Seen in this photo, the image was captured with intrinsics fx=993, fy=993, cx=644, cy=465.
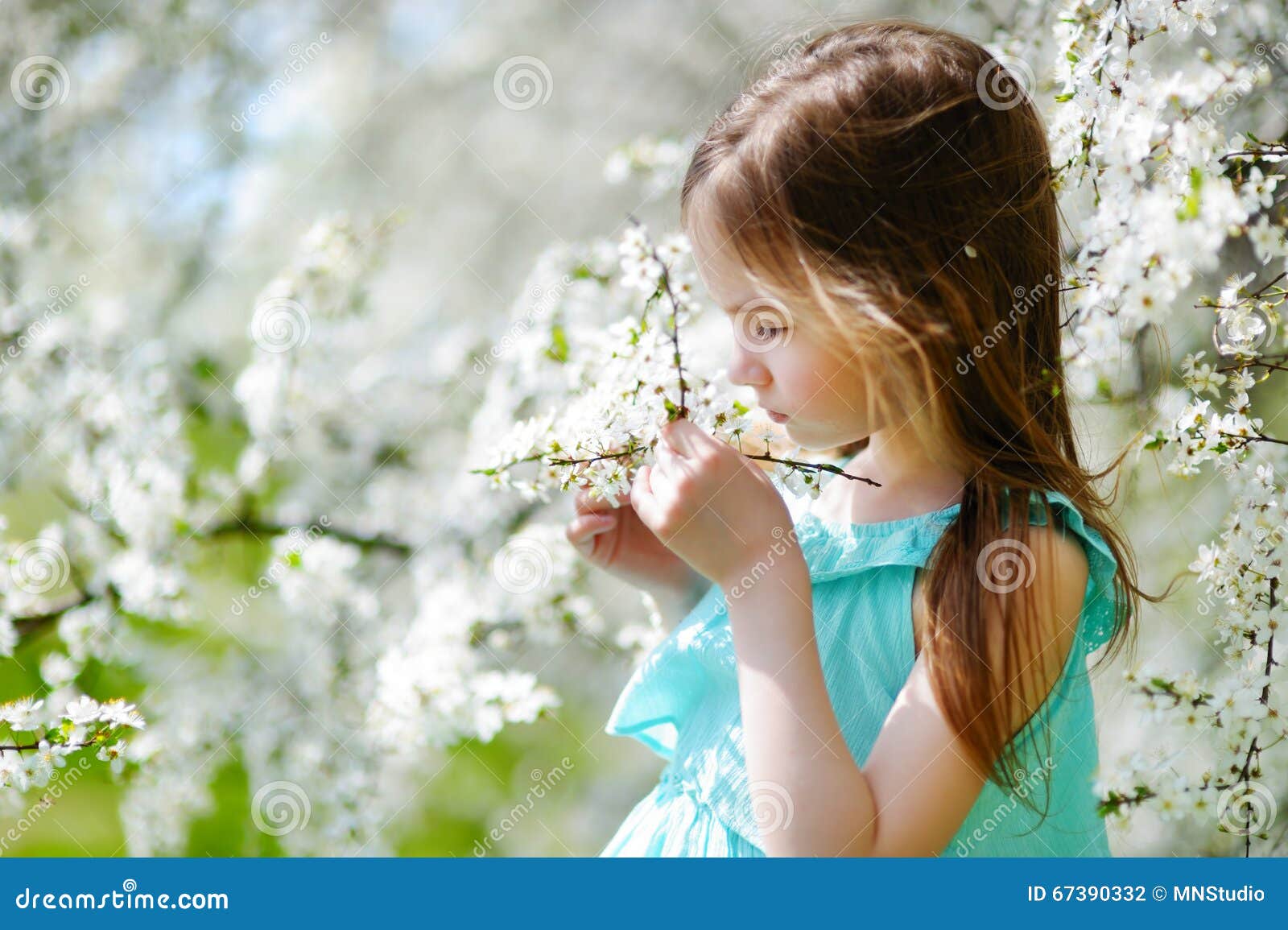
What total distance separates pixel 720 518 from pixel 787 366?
0.16m

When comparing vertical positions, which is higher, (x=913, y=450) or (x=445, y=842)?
(x=913, y=450)

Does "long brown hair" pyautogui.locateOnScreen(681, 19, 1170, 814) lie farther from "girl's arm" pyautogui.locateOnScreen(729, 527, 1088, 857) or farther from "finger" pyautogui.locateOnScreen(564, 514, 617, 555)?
"finger" pyautogui.locateOnScreen(564, 514, 617, 555)

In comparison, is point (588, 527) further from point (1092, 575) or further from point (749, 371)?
point (1092, 575)

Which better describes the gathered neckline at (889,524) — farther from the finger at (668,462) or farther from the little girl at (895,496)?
the finger at (668,462)

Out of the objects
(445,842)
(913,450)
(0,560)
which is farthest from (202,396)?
(913,450)

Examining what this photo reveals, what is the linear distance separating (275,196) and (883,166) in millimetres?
2686

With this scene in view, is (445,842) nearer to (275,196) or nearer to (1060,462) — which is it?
(275,196)

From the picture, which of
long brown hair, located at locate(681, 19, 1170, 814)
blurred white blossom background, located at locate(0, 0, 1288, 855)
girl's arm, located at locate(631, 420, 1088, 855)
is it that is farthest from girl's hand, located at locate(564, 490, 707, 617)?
long brown hair, located at locate(681, 19, 1170, 814)

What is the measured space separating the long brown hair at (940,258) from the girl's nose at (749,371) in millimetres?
56

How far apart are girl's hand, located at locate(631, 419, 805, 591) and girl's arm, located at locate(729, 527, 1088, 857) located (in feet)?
0.07

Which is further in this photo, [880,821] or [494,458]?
[494,458]

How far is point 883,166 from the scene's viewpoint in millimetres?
926

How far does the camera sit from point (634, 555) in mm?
1242

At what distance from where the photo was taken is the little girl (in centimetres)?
88
